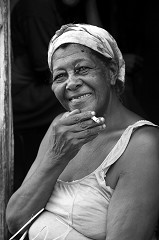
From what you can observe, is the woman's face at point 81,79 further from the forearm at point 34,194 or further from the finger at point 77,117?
the forearm at point 34,194

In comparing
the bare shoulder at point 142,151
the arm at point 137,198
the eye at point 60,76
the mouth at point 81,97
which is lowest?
the arm at point 137,198

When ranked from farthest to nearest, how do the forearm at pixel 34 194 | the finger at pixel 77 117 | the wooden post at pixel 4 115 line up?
the wooden post at pixel 4 115
the forearm at pixel 34 194
the finger at pixel 77 117

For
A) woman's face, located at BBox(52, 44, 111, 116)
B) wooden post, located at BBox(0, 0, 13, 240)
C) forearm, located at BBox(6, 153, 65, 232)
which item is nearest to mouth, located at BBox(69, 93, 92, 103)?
woman's face, located at BBox(52, 44, 111, 116)

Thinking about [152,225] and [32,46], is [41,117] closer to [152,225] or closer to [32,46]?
[32,46]

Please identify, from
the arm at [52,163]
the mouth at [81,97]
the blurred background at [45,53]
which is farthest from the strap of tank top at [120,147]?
the blurred background at [45,53]

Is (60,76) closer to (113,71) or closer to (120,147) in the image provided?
(113,71)

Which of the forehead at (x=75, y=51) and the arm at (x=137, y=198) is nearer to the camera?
the arm at (x=137, y=198)

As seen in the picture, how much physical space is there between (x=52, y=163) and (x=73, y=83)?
439 mm

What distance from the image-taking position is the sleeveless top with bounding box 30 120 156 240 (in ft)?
9.32

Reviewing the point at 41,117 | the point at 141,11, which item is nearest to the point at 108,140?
the point at 41,117

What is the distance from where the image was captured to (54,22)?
497 cm

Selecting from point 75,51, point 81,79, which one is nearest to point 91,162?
point 81,79

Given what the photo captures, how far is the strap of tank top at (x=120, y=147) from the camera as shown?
9.48ft

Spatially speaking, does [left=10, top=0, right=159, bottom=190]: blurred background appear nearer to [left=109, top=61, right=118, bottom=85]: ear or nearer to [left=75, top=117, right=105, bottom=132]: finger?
[left=109, top=61, right=118, bottom=85]: ear
